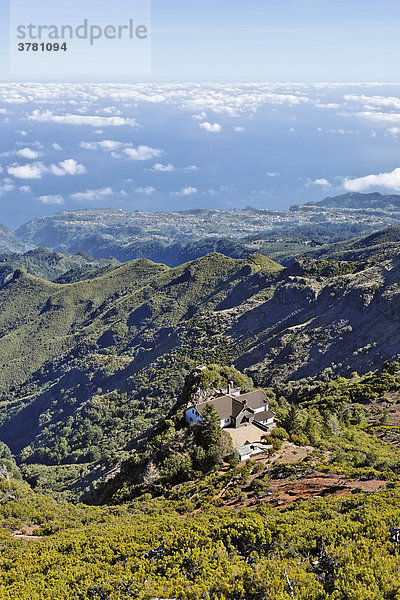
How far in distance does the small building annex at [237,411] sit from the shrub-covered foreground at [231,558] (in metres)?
21.2

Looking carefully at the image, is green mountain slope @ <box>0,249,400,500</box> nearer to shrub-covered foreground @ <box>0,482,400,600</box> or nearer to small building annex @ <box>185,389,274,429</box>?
small building annex @ <box>185,389,274,429</box>

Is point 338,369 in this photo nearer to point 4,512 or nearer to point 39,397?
point 4,512

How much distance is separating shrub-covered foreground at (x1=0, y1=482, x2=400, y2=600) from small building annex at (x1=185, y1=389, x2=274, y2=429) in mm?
21203

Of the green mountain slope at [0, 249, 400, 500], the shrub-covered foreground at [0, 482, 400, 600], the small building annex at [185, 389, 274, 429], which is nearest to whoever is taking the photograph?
the shrub-covered foreground at [0, 482, 400, 600]

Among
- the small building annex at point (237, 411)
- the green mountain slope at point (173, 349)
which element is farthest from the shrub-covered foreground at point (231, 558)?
the green mountain slope at point (173, 349)

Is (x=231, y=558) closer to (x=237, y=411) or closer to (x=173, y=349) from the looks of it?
(x=237, y=411)

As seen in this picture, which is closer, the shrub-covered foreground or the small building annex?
the shrub-covered foreground

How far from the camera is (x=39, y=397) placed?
163375 millimetres

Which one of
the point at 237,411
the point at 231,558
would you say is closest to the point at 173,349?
the point at 237,411

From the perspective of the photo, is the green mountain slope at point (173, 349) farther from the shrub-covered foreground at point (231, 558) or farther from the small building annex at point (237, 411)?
the shrub-covered foreground at point (231, 558)

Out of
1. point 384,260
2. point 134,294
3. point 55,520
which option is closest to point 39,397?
point 134,294

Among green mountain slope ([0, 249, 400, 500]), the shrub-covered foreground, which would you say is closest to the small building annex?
the shrub-covered foreground

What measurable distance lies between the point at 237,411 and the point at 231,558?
31.8 metres

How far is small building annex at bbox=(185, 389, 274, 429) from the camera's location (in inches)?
1982
